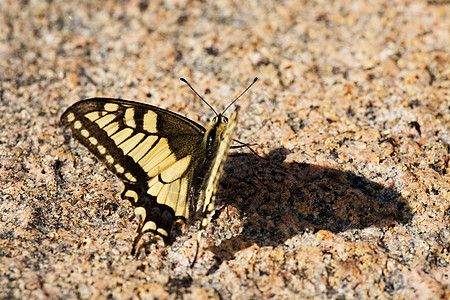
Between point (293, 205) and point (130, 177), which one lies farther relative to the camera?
point (130, 177)

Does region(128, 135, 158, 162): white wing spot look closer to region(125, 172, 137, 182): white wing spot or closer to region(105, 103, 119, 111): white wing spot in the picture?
region(125, 172, 137, 182): white wing spot

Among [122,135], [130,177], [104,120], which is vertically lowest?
[130,177]

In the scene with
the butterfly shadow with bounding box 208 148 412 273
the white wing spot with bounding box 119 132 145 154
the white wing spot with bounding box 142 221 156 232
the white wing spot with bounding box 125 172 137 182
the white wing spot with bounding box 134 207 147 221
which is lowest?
the butterfly shadow with bounding box 208 148 412 273

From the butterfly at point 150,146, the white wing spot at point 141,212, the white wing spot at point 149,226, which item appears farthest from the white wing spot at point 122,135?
the white wing spot at point 149,226

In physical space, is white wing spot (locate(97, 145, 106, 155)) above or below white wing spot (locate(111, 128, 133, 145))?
below

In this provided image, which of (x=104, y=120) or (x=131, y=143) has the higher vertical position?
(x=104, y=120)

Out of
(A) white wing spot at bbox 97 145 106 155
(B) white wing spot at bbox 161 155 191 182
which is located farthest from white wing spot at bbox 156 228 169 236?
(A) white wing spot at bbox 97 145 106 155

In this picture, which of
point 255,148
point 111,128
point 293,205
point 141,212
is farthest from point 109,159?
point 293,205

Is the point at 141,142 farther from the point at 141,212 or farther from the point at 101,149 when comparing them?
the point at 141,212

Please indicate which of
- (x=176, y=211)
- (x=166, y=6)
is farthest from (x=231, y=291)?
(x=166, y=6)
